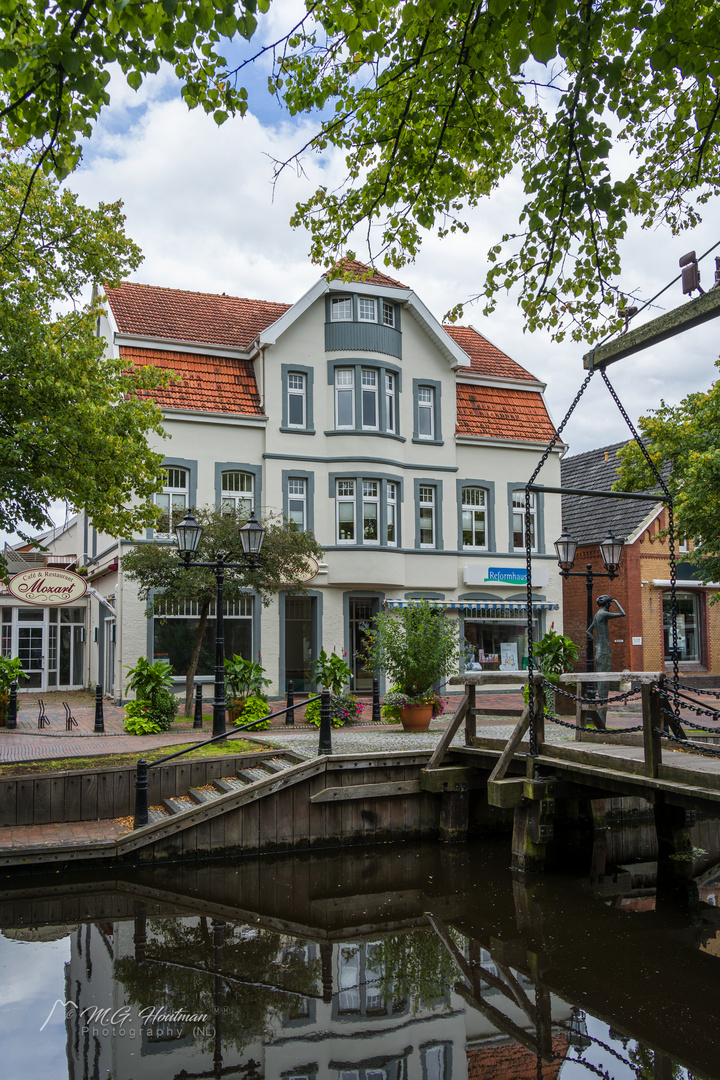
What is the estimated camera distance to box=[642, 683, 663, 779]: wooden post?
9.23 metres

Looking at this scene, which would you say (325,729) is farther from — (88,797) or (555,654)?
(555,654)

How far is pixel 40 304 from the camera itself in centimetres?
1262

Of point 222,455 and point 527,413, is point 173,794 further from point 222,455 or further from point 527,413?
point 527,413

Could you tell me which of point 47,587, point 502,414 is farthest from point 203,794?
point 502,414

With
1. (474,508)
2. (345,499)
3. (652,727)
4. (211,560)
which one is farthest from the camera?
(474,508)

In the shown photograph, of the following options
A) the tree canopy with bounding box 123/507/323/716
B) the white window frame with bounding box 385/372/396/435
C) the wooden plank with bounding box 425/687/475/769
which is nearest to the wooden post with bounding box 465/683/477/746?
the wooden plank with bounding box 425/687/475/769

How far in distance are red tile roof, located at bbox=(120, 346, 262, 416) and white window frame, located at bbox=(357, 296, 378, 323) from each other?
11.4ft

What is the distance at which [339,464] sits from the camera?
24578 millimetres

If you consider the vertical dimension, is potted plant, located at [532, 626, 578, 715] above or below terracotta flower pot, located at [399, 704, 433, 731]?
above

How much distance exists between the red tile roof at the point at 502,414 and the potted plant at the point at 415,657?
459 inches

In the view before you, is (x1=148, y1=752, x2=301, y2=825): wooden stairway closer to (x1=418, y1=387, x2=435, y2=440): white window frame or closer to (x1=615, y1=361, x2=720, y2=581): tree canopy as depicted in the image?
(x1=615, y1=361, x2=720, y2=581): tree canopy

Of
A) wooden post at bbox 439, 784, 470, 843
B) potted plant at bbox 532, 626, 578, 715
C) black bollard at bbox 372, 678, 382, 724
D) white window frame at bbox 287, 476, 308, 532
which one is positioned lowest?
wooden post at bbox 439, 784, 470, 843

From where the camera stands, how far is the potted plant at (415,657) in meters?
15.7

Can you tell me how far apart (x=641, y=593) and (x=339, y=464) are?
10724 millimetres
